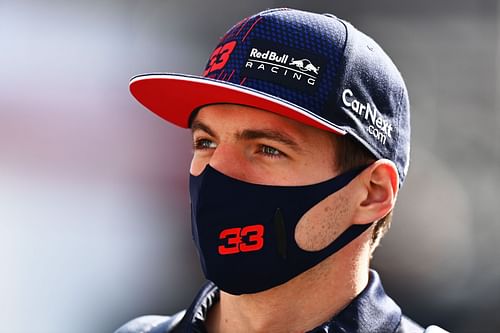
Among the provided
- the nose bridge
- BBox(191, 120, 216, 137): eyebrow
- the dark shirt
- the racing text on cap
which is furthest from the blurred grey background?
the racing text on cap

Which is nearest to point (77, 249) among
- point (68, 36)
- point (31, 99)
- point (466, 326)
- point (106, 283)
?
point (106, 283)

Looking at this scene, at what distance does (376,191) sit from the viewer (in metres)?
2.78

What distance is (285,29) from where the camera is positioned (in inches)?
106

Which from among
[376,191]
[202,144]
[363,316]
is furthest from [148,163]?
[363,316]

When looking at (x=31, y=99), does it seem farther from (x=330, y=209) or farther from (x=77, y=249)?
(x=330, y=209)

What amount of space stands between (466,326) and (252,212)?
154 inches

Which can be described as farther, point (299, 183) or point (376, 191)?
point (376, 191)

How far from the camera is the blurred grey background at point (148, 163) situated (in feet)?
18.0

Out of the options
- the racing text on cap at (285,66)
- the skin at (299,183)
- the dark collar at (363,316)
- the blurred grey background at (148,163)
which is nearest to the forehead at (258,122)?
the skin at (299,183)

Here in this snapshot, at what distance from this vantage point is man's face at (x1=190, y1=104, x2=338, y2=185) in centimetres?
263

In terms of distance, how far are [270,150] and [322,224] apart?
0.27 m

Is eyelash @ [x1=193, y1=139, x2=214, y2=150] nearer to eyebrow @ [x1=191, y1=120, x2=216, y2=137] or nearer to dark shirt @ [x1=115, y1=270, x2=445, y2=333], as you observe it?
eyebrow @ [x1=191, y1=120, x2=216, y2=137]

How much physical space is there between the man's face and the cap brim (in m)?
0.04

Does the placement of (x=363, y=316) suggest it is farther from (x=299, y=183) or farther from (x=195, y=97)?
(x=195, y=97)
